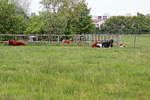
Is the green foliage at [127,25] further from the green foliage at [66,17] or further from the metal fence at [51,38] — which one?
the metal fence at [51,38]

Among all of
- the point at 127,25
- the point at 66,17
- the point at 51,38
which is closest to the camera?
the point at 51,38

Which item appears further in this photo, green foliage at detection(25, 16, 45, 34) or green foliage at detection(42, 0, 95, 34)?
green foliage at detection(25, 16, 45, 34)

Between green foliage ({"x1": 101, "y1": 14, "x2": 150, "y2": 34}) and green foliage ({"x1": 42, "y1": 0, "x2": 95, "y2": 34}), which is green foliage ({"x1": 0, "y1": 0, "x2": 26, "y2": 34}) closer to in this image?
green foliage ({"x1": 42, "y1": 0, "x2": 95, "y2": 34})

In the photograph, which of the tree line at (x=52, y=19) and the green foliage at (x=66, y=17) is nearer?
the tree line at (x=52, y=19)

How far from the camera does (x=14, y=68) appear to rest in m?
8.34

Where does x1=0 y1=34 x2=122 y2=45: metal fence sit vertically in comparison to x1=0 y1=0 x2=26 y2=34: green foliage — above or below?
below

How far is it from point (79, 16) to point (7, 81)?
91.4 feet

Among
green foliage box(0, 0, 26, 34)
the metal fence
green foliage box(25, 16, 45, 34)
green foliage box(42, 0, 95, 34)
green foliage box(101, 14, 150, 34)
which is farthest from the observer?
green foliage box(101, 14, 150, 34)

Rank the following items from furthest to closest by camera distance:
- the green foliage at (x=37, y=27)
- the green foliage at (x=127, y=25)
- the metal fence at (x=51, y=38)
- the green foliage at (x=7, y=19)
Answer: the green foliage at (x=127, y=25)
the green foliage at (x=37, y=27)
the green foliage at (x=7, y=19)
the metal fence at (x=51, y=38)

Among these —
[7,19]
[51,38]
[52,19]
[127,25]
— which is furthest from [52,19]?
[127,25]

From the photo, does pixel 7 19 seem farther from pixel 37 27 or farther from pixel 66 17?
pixel 66 17

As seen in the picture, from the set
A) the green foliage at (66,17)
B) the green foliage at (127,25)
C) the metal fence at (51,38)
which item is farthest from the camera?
the green foliage at (127,25)

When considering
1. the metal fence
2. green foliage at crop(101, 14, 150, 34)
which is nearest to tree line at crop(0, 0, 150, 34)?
the metal fence

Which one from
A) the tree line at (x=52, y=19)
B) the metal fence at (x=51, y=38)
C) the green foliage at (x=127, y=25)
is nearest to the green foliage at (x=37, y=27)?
the tree line at (x=52, y=19)
